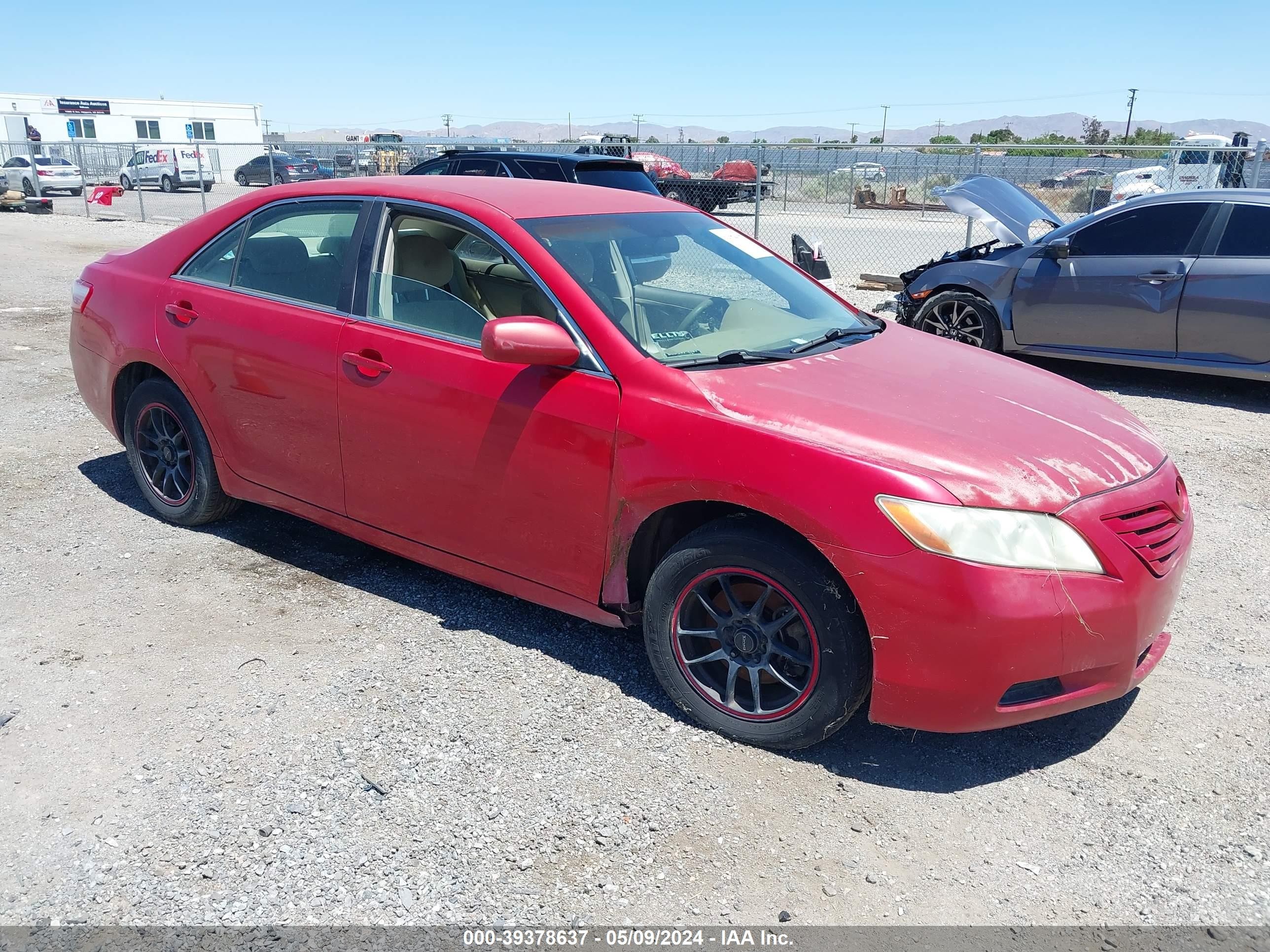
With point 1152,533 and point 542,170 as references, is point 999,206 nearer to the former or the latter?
point 542,170

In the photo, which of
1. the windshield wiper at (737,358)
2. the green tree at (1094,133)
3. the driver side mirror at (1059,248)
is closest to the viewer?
the windshield wiper at (737,358)

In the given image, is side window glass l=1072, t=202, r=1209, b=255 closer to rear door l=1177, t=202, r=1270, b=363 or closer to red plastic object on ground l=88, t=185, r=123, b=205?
rear door l=1177, t=202, r=1270, b=363

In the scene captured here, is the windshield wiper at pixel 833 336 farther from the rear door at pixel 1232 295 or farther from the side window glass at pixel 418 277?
the rear door at pixel 1232 295

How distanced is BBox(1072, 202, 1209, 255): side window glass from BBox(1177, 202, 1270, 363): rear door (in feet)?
0.74

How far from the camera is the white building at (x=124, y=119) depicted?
52.5 m

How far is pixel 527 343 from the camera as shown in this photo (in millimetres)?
3229

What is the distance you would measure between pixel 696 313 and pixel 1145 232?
5.87 metres

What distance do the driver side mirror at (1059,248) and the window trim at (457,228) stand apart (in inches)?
244

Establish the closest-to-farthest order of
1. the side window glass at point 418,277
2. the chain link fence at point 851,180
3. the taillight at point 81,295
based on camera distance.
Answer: the side window glass at point 418,277 < the taillight at point 81,295 < the chain link fence at point 851,180

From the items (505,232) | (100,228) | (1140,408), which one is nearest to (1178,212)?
(1140,408)

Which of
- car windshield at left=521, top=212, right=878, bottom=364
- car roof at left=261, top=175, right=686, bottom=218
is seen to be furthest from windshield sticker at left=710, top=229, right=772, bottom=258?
car roof at left=261, top=175, right=686, bottom=218

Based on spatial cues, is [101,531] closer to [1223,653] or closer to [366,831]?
[366,831]

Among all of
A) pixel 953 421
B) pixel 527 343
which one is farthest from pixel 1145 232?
pixel 527 343

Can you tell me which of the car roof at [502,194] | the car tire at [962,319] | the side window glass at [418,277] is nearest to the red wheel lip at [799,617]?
the side window glass at [418,277]
